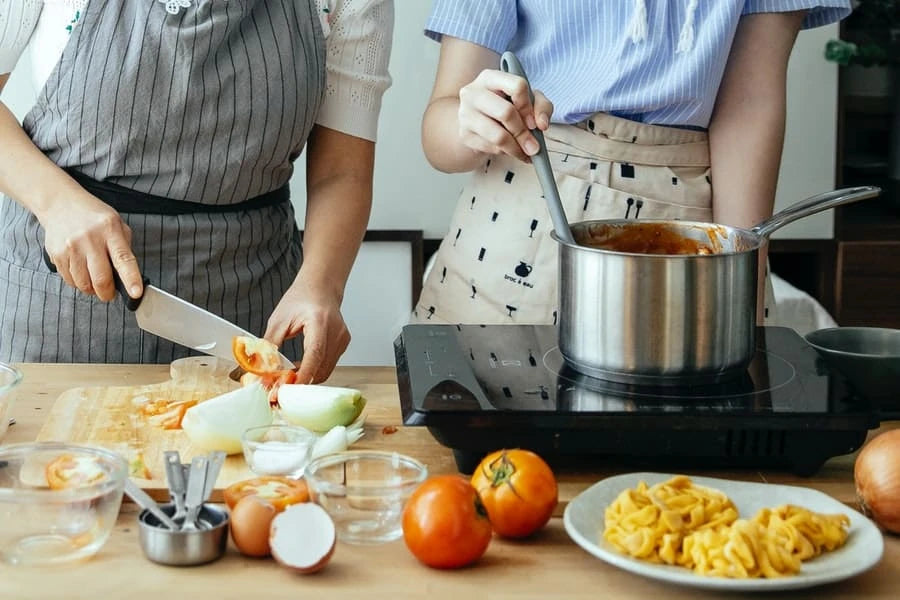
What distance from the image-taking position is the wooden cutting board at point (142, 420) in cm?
115

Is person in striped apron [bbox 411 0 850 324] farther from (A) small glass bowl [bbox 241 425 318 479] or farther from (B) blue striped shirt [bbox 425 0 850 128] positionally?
(A) small glass bowl [bbox 241 425 318 479]

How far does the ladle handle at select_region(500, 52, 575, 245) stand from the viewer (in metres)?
1.22

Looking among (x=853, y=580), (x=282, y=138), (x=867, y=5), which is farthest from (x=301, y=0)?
(x=867, y=5)

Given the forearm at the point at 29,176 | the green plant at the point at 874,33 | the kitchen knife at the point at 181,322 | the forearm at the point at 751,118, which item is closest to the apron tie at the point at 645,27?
the forearm at the point at 751,118

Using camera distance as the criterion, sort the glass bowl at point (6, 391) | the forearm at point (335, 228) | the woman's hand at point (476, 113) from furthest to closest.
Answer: the forearm at point (335, 228), the woman's hand at point (476, 113), the glass bowl at point (6, 391)

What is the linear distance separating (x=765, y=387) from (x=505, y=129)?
16.7 inches

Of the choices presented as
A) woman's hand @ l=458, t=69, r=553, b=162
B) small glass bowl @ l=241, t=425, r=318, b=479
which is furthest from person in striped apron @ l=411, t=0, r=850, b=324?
small glass bowl @ l=241, t=425, r=318, b=479

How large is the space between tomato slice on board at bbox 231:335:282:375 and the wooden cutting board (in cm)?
5

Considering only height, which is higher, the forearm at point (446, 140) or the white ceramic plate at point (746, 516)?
the forearm at point (446, 140)

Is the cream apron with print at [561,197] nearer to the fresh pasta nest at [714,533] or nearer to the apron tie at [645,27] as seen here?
the apron tie at [645,27]

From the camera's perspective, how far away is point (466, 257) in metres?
1.74

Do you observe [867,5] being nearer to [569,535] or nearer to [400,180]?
[400,180]

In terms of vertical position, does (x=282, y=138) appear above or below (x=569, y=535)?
above

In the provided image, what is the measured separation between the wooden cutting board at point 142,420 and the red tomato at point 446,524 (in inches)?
9.6
